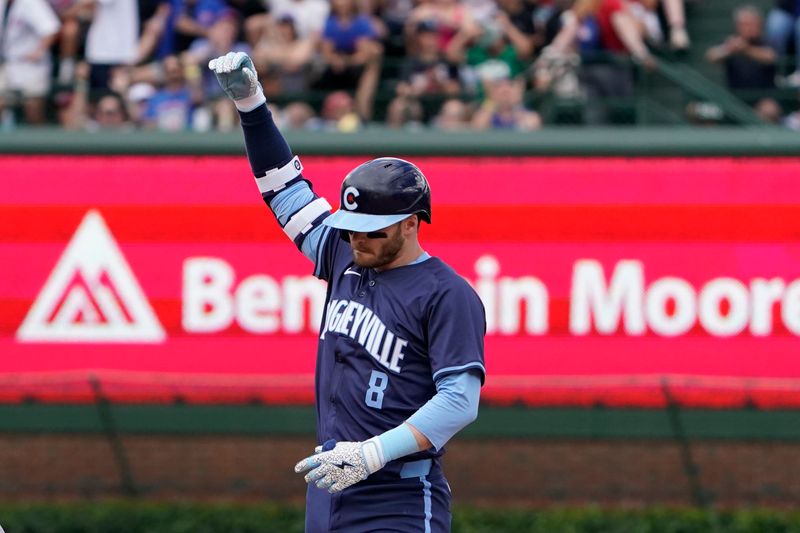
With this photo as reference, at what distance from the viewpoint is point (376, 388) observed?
14.8 ft

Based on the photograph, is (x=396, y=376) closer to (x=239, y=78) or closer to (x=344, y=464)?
(x=344, y=464)

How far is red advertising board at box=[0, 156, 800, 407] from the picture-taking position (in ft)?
31.5

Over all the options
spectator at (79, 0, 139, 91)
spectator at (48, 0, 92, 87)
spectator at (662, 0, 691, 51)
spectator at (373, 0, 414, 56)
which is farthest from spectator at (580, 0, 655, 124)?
spectator at (48, 0, 92, 87)

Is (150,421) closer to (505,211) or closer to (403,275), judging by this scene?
(505,211)

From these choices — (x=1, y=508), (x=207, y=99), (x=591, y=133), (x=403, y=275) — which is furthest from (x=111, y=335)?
(x=403, y=275)

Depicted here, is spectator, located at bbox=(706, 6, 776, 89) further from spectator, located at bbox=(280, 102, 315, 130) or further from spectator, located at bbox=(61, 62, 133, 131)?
spectator, located at bbox=(61, 62, 133, 131)

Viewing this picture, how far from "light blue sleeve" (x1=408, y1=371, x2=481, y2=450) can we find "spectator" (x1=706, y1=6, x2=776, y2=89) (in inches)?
279

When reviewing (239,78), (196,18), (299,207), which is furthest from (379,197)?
(196,18)

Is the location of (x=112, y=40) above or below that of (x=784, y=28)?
below

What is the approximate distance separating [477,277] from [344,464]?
18.0 ft

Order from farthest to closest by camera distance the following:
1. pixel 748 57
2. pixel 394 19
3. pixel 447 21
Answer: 1. pixel 394 19
2. pixel 447 21
3. pixel 748 57

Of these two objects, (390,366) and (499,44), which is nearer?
(390,366)

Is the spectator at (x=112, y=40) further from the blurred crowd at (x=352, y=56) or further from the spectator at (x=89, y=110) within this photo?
the spectator at (x=89, y=110)

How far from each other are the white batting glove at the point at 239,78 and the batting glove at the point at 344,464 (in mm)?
1242
